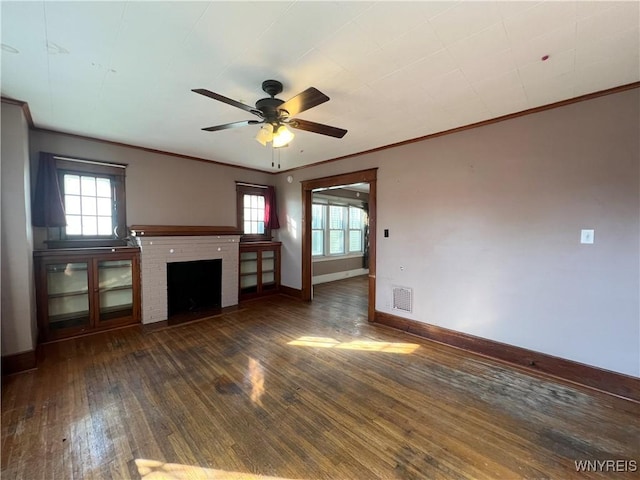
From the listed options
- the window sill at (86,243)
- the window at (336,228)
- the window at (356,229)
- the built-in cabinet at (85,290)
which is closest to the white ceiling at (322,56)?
the window sill at (86,243)

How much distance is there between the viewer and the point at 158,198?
14.3 feet

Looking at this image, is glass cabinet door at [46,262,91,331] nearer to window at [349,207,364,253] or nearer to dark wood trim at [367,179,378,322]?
dark wood trim at [367,179,378,322]

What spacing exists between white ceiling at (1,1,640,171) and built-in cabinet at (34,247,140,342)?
1.70 metres

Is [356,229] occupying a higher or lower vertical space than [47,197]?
lower

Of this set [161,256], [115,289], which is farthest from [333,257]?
[115,289]

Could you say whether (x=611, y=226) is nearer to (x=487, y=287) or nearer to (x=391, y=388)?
(x=487, y=287)

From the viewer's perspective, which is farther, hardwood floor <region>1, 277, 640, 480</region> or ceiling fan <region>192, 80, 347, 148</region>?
ceiling fan <region>192, 80, 347, 148</region>

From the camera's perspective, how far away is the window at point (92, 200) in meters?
3.62

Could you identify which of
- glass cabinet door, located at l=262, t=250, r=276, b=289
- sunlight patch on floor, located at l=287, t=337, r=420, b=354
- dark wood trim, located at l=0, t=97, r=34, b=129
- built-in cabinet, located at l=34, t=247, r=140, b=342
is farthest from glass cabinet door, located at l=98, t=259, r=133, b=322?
sunlight patch on floor, located at l=287, t=337, r=420, b=354

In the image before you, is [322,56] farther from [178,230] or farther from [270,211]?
[270,211]

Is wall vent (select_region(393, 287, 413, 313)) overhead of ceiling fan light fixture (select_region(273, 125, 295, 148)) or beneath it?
beneath

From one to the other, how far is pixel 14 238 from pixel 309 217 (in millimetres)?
3958

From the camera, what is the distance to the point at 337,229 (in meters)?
7.54

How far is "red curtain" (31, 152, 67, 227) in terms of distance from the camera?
3316 mm
